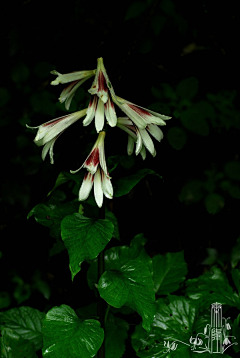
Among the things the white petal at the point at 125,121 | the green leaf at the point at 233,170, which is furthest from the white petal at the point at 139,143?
the green leaf at the point at 233,170

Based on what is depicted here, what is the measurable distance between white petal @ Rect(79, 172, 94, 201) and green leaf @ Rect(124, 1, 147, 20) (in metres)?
1.13

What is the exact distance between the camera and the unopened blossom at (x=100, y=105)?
1209 mm

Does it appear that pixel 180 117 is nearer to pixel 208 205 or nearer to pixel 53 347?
pixel 208 205

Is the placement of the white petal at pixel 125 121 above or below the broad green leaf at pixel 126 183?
above

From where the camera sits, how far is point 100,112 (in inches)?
48.7

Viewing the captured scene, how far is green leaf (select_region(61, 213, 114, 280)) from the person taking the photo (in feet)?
3.99

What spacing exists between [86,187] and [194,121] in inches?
37.0

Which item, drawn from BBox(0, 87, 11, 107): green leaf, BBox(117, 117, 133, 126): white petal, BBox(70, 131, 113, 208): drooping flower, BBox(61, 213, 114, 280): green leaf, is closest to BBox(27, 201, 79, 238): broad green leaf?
BBox(61, 213, 114, 280): green leaf

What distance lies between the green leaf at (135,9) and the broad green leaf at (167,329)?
140 centimetres

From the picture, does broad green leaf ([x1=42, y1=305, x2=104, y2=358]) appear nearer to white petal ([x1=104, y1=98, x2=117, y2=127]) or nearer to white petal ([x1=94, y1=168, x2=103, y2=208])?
white petal ([x1=94, y1=168, x2=103, y2=208])

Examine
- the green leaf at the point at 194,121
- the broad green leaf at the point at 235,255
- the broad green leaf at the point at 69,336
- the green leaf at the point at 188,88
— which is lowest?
the broad green leaf at the point at 235,255

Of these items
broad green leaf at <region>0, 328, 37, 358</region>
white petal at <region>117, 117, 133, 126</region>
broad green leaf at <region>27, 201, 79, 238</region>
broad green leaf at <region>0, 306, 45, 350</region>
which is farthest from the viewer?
broad green leaf at <region>0, 306, 45, 350</region>

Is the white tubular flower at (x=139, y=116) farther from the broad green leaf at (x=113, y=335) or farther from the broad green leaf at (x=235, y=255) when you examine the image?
the broad green leaf at (x=235, y=255)

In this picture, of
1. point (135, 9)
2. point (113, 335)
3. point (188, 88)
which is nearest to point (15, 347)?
point (113, 335)
